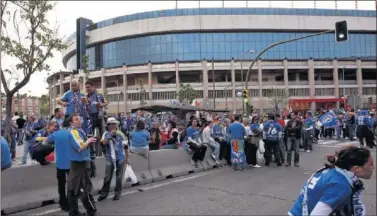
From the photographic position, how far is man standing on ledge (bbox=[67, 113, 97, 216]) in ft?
21.1

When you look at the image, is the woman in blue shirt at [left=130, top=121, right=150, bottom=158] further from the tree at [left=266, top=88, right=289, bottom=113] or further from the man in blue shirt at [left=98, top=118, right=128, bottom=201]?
the tree at [left=266, top=88, right=289, bottom=113]

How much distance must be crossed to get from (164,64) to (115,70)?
426 inches

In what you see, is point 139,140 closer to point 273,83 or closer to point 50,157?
point 50,157

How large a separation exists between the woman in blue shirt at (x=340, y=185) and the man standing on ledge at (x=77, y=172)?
4182 mm

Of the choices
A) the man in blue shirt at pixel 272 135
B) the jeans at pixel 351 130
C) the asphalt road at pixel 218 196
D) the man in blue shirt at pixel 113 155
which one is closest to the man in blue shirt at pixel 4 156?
the asphalt road at pixel 218 196

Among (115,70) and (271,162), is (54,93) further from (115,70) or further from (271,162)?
(271,162)

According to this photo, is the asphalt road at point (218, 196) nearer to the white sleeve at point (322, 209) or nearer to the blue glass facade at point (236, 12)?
the white sleeve at point (322, 209)

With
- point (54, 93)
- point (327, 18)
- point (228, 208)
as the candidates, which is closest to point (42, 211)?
point (228, 208)

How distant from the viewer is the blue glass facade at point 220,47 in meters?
77.8

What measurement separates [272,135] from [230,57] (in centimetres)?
6649

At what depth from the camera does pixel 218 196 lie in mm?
8234

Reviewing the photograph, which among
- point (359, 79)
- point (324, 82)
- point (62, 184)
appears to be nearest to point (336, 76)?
point (324, 82)

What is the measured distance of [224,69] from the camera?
72750 millimetres

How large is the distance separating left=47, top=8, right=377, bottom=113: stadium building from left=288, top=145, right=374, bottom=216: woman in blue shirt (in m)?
66.6
